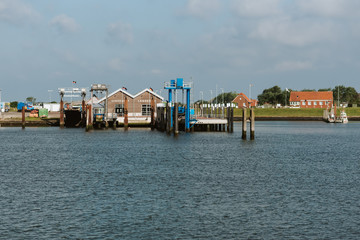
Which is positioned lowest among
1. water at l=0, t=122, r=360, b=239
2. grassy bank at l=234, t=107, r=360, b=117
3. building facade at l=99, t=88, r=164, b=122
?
water at l=0, t=122, r=360, b=239

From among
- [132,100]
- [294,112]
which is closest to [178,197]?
[132,100]

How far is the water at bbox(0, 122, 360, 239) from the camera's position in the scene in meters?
19.7

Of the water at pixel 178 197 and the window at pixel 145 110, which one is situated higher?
the window at pixel 145 110

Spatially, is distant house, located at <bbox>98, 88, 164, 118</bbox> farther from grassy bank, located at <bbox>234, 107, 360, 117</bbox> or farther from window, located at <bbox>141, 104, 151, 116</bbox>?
grassy bank, located at <bbox>234, 107, 360, 117</bbox>

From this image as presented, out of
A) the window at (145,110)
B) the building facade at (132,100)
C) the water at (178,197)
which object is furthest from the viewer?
the window at (145,110)

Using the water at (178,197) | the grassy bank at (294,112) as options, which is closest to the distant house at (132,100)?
the water at (178,197)

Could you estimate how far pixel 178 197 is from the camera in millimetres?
26375

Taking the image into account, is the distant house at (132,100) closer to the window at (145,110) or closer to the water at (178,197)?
the window at (145,110)

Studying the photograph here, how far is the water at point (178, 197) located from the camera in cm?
1966

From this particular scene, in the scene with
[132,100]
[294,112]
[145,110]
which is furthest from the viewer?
[294,112]

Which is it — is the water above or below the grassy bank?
below

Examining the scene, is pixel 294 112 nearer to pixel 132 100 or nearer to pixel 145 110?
pixel 145 110

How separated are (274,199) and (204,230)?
24.4 feet

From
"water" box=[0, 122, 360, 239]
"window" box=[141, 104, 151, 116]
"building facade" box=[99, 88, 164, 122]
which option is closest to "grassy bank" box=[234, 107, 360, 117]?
"window" box=[141, 104, 151, 116]
